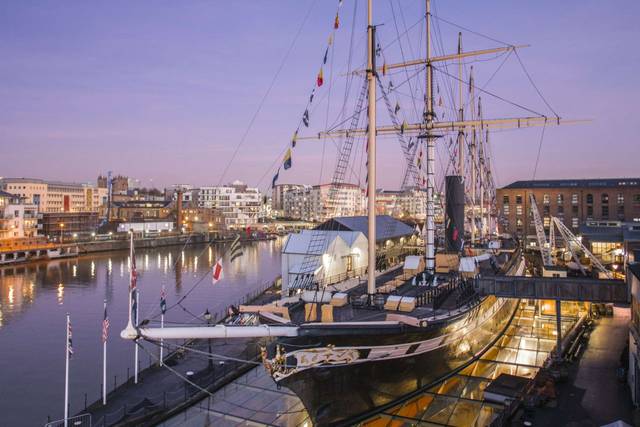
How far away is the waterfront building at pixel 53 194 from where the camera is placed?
120 metres

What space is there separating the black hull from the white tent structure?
16337 millimetres

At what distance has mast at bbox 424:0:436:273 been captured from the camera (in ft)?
68.1

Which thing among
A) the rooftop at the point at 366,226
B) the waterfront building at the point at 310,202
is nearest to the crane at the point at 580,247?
the rooftop at the point at 366,226

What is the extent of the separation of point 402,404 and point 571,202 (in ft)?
239

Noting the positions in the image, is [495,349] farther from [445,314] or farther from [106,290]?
[106,290]

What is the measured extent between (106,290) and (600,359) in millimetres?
39962

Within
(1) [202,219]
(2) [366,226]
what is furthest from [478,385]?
(1) [202,219]

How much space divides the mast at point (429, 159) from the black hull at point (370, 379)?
5.32 m

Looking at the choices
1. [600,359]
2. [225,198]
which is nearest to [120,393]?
[600,359]

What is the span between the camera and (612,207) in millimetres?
72688

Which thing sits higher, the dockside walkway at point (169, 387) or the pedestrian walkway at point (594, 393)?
the pedestrian walkway at point (594, 393)

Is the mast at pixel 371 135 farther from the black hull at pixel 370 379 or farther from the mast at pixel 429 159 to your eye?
the mast at pixel 429 159

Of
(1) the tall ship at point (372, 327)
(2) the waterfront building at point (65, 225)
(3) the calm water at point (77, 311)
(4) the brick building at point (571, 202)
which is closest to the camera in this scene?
(1) the tall ship at point (372, 327)

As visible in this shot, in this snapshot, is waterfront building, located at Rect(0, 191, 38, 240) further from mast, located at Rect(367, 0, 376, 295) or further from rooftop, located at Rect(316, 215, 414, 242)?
mast, located at Rect(367, 0, 376, 295)
